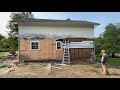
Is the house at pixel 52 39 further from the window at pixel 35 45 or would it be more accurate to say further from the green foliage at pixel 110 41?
the green foliage at pixel 110 41

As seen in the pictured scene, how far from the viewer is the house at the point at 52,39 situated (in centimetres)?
1449

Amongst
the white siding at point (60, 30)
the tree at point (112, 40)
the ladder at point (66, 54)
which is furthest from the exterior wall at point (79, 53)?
the tree at point (112, 40)

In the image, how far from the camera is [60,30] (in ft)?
49.4

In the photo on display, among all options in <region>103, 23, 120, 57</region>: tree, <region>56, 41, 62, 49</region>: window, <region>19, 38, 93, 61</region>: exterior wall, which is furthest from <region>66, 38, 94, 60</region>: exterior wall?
<region>103, 23, 120, 57</region>: tree

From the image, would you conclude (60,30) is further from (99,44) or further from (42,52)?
(99,44)

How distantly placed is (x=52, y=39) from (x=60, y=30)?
990 millimetres

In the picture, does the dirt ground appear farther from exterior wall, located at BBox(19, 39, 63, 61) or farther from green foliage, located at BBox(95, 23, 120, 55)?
green foliage, located at BBox(95, 23, 120, 55)

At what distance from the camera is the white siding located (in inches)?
578

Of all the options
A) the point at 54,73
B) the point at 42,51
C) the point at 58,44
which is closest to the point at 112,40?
the point at 58,44

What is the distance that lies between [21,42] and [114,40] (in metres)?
12.8
